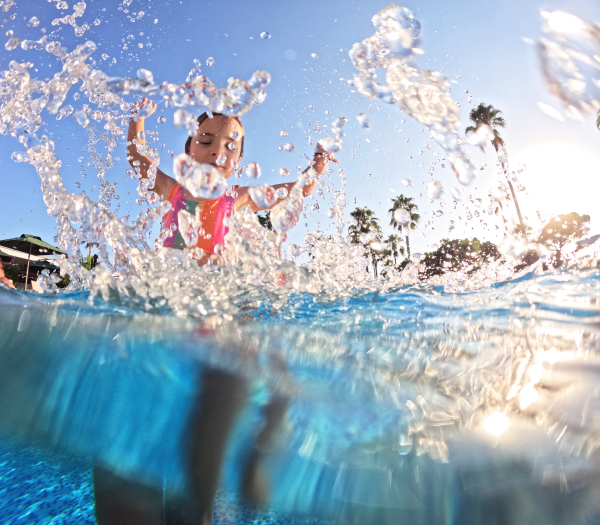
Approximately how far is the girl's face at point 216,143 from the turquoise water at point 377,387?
1486 millimetres

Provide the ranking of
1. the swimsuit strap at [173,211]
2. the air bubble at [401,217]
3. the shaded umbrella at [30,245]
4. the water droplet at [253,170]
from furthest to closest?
the shaded umbrella at [30,245], the air bubble at [401,217], the swimsuit strap at [173,211], the water droplet at [253,170]

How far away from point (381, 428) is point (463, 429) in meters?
0.81

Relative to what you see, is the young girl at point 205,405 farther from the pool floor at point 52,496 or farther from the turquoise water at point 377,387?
the pool floor at point 52,496

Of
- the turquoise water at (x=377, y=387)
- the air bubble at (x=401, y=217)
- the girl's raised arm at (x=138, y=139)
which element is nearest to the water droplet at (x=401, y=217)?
the air bubble at (x=401, y=217)

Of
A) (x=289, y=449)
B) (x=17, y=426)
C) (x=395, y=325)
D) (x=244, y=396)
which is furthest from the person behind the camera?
(x=17, y=426)

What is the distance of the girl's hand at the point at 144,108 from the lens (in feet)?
10.0

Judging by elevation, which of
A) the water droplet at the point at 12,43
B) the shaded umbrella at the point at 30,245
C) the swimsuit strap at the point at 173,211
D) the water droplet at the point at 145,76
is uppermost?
the water droplet at the point at 12,43

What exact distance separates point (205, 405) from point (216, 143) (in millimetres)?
2352

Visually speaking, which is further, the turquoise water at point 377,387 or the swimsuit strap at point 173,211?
the swimsuit strap at point 173,211

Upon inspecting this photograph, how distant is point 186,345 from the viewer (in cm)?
290

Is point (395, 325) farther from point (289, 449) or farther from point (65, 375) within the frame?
point (65, 375)

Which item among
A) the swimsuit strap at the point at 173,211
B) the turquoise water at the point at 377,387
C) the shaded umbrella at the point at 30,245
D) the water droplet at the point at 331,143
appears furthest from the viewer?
the shaded umbrella at the point at 30,245

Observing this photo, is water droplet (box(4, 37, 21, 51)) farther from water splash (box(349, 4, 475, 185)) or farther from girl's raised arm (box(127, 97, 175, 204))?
water splash (box(349, 4, 475, 185))

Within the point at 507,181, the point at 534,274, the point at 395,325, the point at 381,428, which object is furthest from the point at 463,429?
the point at 507,181
